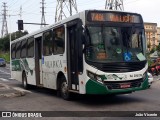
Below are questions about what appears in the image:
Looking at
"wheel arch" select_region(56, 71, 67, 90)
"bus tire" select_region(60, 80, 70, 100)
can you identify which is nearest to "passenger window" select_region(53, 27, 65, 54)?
"wheel arch" select_region(56, 71, 67, 90)

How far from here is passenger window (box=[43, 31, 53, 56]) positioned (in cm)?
1456

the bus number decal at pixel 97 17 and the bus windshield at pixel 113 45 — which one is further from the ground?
the bus number decal at pixel 97 17

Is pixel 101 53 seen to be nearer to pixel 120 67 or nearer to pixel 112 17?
pixel 120 67

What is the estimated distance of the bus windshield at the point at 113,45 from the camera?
11242mm

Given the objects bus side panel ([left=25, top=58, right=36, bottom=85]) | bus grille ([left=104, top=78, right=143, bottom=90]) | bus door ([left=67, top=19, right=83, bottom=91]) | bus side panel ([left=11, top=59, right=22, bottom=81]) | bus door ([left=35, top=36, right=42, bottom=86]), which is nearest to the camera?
bus grille ([left=104, top=78, right=143, bottom=90])

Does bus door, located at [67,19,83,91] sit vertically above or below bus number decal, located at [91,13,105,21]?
below

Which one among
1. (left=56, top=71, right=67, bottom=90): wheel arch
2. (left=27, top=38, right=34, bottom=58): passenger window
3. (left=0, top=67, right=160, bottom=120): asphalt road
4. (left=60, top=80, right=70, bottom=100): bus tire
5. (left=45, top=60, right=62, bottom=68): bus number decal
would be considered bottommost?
(left=0, top=67, right=160, bottom=120): asphalt road

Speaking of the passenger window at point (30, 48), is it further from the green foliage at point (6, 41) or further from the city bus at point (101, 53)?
the green foliage at point (6, 41)

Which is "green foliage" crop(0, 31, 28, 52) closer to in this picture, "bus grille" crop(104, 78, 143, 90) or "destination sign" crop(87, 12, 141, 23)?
"destination sign" crop(87, 12, 141, 23)

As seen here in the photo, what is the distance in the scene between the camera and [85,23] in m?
11.4

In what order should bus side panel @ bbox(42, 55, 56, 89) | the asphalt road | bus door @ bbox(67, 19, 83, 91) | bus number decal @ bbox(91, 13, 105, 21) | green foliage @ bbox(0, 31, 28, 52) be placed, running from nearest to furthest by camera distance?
1. the asphalt road
2. bus number decal @ bbox(91, 13, 105, 21)
3. bus door @ bbox(67, 19, 83, 91)
4. bus side panel @ bbox(42, 55, 56, 89)
5. green foliage @ bbox(0, 31, 28, 52)

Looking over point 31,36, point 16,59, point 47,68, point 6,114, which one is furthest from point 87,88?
point 16,59

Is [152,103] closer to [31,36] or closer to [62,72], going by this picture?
[62,72]

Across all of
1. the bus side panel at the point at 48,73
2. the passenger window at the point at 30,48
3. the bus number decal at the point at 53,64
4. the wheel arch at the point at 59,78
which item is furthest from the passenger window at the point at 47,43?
the passenger window at the point at 30,48
